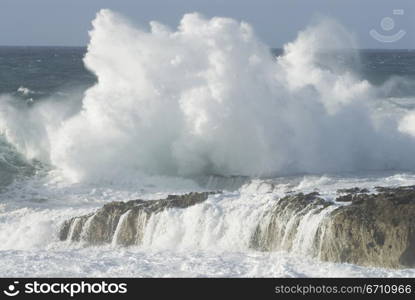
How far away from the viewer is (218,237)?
16.1 meters

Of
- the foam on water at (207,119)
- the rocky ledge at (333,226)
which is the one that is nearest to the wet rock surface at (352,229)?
the rocky ledge at (333,226)

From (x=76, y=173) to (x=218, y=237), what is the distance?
8.94 meters

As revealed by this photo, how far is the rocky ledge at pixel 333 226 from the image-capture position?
14.2m

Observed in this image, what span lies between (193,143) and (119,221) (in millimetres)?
7627

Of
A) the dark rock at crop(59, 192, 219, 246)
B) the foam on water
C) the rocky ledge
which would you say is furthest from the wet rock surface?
the foam on water

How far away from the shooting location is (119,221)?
1745 cm

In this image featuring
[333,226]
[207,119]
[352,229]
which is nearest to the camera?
[352,229]

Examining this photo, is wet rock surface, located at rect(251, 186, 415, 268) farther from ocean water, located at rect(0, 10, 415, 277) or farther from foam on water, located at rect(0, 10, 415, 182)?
foam on water, located at rect(0, 10, 415, 182)

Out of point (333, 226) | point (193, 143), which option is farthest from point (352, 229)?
point (193, 143)

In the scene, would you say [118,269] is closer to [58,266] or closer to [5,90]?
[58,266]

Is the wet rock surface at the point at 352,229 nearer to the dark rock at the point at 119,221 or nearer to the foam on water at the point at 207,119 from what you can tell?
the dark rock at the point at 119,221

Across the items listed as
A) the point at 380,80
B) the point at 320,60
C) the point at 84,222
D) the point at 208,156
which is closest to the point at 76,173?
the point at 208,156

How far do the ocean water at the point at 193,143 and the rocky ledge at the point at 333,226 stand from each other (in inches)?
13.6

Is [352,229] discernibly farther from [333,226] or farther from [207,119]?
[207,119]
